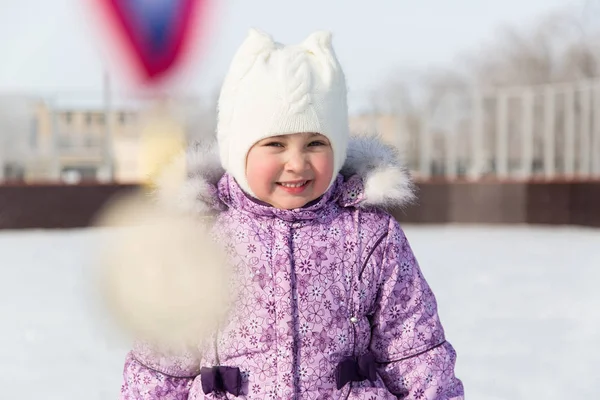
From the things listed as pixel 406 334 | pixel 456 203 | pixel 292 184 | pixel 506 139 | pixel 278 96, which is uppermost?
pixel 506 139

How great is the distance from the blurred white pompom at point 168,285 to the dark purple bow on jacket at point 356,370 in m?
0.22

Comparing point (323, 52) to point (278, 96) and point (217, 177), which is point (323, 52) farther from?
point (217, 177)

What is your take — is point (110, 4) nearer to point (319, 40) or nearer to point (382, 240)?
point (319, 40)

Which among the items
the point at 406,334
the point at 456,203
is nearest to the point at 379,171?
the point at 406,334

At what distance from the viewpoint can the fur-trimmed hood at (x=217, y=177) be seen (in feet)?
4.50

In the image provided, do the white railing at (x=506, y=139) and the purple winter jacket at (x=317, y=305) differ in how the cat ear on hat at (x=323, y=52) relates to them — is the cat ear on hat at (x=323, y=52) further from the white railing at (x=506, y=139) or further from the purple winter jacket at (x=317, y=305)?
the white railing at (x=506, y=139)

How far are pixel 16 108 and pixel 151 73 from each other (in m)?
7.38

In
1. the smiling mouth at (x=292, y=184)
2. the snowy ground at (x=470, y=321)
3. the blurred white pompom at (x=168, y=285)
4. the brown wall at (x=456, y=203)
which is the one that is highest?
the smiling mouth at (x=292, y=184)

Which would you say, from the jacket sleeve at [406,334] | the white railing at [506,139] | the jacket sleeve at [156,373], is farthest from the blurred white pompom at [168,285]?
the white railing at [506,139]

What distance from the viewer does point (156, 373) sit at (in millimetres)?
1334

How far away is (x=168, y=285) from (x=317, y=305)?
252 millimetres

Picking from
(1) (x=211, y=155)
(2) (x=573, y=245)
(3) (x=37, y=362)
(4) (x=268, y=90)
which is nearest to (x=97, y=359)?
(3) (x=37, y=362)

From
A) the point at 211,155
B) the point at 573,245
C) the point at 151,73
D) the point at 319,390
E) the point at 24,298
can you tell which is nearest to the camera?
the point at 319,390

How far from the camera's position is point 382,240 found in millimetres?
1384
